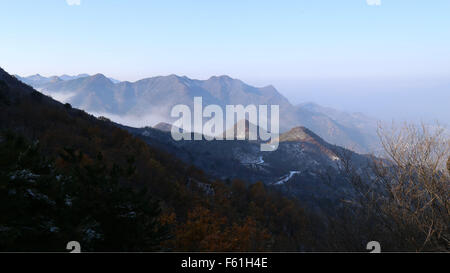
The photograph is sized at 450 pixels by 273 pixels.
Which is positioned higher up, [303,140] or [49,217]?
[49,217]

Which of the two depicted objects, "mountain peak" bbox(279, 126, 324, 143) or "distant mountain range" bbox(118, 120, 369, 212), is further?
"mountain peak" bbox(279, 126, 324, 143)

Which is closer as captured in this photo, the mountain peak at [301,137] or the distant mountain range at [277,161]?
the distant mountain range at [277,161]

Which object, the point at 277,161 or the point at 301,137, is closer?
the point at 277,161

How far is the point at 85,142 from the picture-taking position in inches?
1156

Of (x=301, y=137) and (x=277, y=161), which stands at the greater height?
(x=301, y=137)

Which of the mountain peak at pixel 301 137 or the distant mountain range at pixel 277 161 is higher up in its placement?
the mountain peak at pixel 301 137

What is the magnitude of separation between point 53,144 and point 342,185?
310 ft

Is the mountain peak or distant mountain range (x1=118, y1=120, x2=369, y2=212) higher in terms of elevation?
the mountain peak
